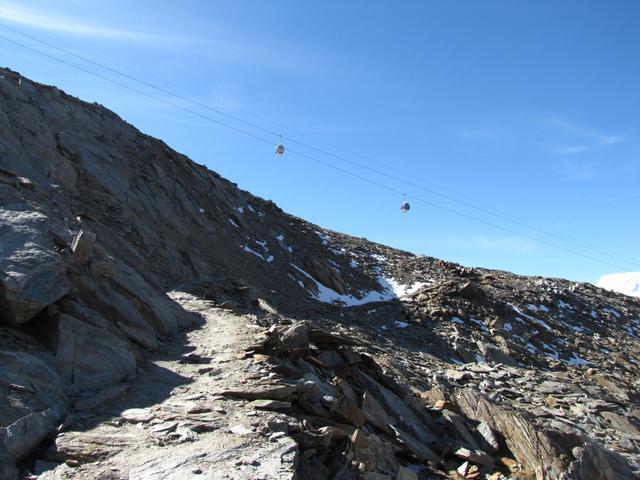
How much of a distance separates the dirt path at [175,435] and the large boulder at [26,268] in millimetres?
2273

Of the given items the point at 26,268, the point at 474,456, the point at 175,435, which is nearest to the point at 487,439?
the point at 474,456

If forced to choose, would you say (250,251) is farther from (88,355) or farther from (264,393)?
(264,393)

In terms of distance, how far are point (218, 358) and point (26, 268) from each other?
4.60m

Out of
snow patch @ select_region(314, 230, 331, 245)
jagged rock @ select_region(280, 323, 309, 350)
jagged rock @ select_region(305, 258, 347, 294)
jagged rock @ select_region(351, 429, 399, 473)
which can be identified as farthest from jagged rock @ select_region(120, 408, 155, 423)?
snow patch @ select_region(314, 230, 331, 245)

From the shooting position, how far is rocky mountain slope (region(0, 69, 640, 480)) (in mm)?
7594

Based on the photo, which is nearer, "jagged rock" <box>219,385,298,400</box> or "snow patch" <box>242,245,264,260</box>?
"jagged rock" <box>219,385,298,400</box>

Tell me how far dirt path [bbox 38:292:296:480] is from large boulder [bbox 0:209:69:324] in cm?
227

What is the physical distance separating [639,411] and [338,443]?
1831 cm

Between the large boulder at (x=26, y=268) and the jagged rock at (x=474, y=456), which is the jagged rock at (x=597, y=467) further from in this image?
the large boulder at (x=26, y=268)

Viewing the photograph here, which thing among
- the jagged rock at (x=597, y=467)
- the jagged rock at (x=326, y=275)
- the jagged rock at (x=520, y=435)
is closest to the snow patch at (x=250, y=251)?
the jagged rock at (x=326, y=275)

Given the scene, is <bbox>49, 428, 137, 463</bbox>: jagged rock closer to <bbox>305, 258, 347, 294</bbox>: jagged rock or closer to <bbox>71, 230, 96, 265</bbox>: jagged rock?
<bbox>71, 230, 96, 265</bbox>: jagged rock

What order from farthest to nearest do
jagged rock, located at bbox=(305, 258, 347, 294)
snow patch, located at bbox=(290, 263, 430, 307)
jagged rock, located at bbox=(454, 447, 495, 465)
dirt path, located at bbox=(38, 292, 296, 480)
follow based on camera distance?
jagged rock, located at bbox=(305, 258, 347, 294)
snow patch, located at bbox=(290, 263, 430, 307)
jagged rock, located at bbox=(454, 447, 495, 465)
dirt path, located at bbox=(38, 292, 296, 480)

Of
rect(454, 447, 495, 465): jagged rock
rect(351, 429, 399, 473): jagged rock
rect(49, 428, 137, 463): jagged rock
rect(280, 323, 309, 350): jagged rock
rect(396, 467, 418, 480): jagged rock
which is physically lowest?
rect(49, 428, 137, 463): jagged rock

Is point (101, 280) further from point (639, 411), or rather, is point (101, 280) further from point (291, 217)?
Answer: point (291, 217)
